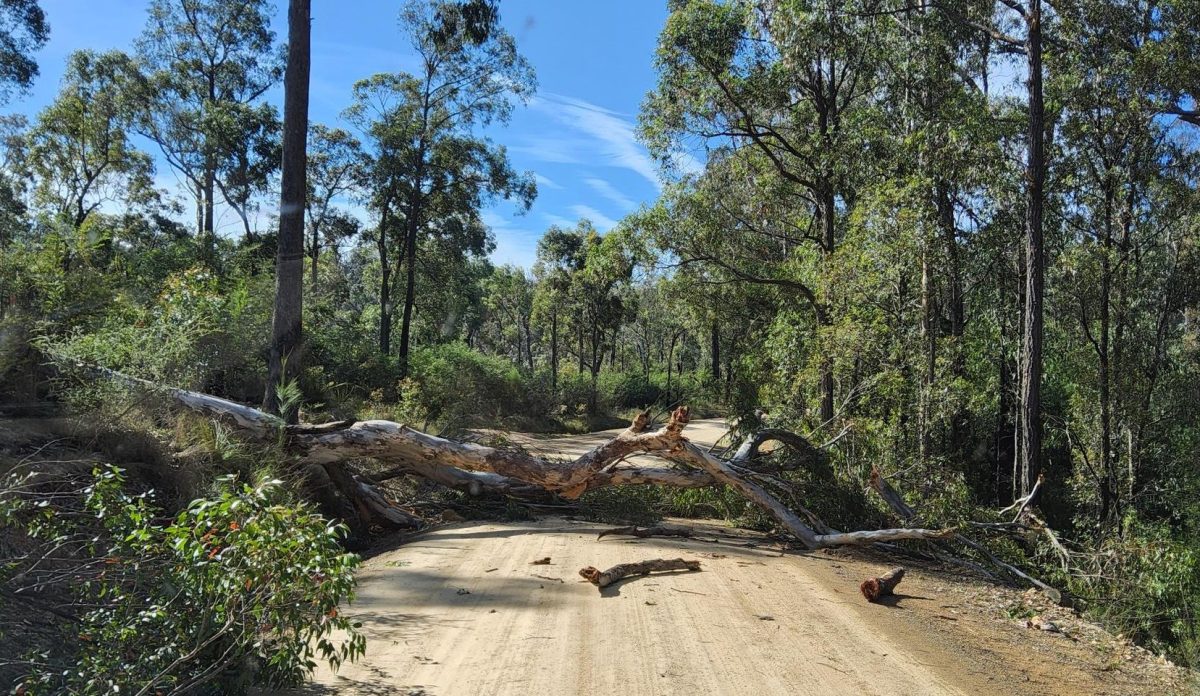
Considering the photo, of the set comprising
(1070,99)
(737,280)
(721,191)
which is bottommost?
(737,280)

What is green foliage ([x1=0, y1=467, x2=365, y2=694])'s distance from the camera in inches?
126

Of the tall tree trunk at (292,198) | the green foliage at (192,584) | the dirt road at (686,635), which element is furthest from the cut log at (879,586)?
the tall tree trunk at (292,198)

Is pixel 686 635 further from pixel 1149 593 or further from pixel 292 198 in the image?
pixel 292 198

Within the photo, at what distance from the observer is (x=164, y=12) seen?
26625mm

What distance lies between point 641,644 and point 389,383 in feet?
58.3

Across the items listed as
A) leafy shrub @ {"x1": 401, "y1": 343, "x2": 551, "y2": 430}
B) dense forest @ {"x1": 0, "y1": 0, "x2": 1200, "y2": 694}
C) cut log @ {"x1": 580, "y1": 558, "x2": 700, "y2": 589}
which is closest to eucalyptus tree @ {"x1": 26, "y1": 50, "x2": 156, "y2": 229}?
dense forest @ {"x1": 0, "y1": 0, "x2": 1200, "y2": 694}

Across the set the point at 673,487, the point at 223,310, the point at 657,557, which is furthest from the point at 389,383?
the point at 657,557

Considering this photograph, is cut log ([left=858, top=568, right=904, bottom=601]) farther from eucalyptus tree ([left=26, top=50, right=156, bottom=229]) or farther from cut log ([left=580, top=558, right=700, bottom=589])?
eucalyptus tree ([left=26, top=50, right=156, bottom=229])

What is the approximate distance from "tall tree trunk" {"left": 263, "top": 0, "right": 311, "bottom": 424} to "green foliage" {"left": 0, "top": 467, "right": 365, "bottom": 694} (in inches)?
278

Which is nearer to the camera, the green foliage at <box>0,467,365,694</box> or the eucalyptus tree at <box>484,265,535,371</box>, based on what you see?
the green foliage at <box>0,467,365,694</box>

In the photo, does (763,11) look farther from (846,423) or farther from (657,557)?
(657,557)

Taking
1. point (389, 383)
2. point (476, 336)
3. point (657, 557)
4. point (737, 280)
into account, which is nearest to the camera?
point (657, 557)

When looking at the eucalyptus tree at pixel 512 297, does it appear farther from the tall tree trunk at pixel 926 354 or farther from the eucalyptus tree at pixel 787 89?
the tall tree trunk at pixel 926 354

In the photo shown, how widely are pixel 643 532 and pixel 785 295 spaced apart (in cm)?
1094
